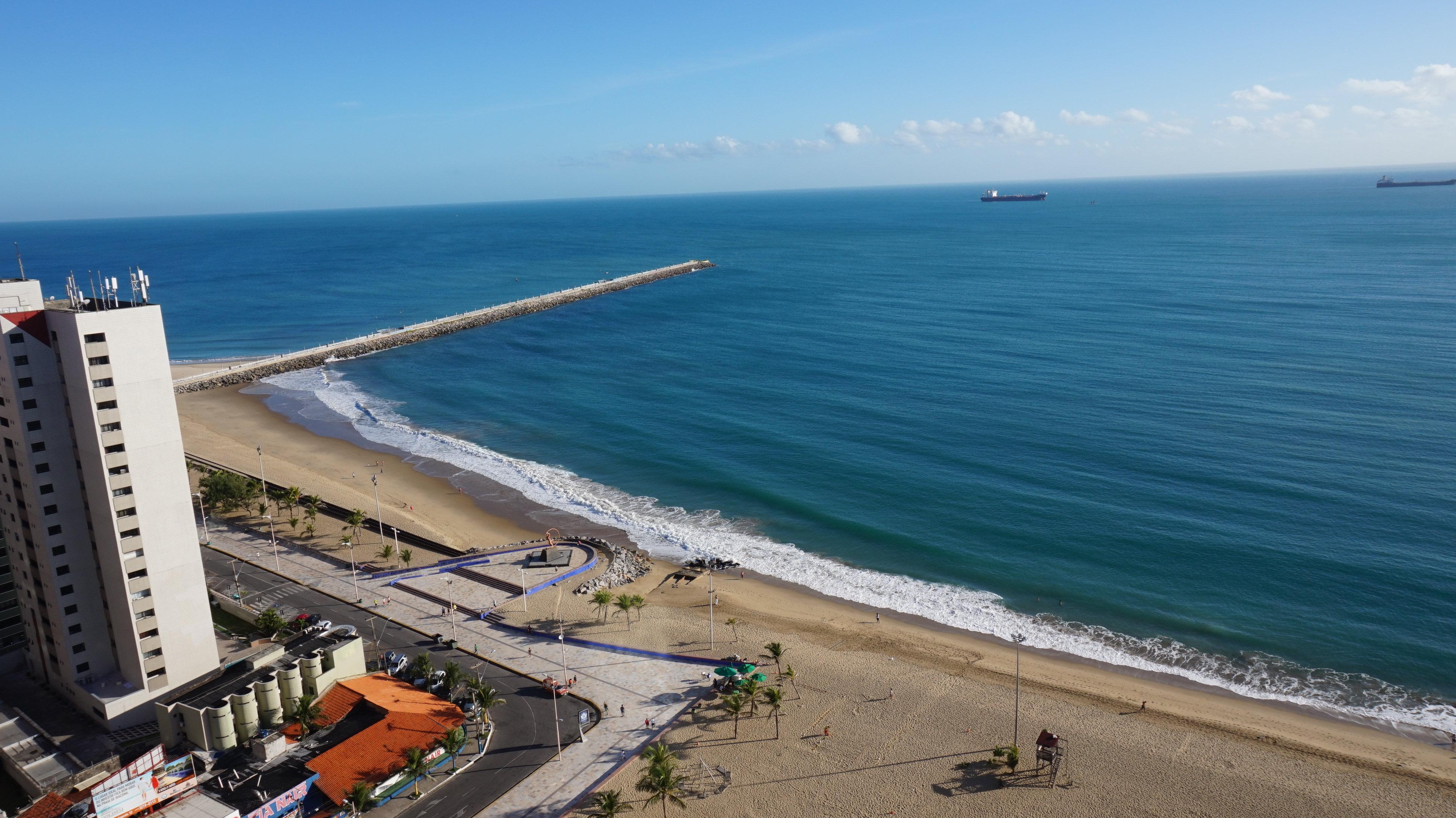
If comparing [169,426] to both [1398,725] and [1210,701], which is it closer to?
[1210,701]

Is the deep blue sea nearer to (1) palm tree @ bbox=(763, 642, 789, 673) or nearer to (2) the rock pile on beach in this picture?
(2) the rock pile on beach

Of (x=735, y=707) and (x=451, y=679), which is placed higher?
(x=451, y=679)

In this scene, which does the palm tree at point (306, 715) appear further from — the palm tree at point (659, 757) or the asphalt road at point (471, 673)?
the palm tree at point (659, 757)

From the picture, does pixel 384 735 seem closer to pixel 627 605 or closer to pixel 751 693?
pixel 627 605

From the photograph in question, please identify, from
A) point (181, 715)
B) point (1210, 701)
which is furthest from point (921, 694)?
point (181, 715)

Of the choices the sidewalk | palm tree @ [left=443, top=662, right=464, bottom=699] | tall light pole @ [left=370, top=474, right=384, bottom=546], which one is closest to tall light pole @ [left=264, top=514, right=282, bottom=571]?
the sidewalk

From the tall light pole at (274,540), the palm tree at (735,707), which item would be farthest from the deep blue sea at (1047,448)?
the tall light pole at (274,540)

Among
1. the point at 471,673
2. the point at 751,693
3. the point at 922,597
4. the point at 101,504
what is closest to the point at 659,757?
the point at 751,693
